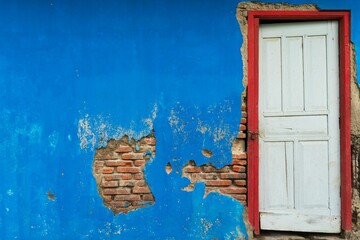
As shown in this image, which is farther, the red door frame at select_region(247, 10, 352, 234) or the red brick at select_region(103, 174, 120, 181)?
the red brick at select_region(103, 174, 120, 181)

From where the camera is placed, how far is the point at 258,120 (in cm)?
424

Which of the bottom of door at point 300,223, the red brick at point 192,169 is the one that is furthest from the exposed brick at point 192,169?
the bottom of door at point 300,223

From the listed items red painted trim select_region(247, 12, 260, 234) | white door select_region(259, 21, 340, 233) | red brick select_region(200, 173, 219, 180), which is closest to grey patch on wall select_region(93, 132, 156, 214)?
red brick select_region(200, 173, 219, 180)

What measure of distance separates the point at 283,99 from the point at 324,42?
0.67 metres

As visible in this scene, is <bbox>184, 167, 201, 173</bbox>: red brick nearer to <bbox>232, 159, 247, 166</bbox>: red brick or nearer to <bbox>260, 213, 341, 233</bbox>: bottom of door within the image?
<bbox>232, 159, 247, 166</bbox>: red brick

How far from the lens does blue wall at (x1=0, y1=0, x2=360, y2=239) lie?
4.18 metres

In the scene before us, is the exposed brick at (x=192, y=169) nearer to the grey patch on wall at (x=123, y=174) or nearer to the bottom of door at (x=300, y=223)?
the grey patch on wall at (x=123, y=174)

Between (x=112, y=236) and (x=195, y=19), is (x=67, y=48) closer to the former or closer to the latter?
(x=195, y=19)

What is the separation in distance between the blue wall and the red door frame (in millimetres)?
160

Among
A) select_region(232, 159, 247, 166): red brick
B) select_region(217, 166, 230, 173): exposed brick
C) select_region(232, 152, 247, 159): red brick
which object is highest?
select_region(232, 152, 247, 159): red brick

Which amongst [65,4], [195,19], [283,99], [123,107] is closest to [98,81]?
[123,107]

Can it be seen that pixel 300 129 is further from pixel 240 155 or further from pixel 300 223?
pixel 300 223

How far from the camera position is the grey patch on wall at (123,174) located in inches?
166

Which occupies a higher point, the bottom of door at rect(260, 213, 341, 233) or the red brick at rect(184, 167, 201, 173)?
the red brick at rect(184, 167, 201, 173)
